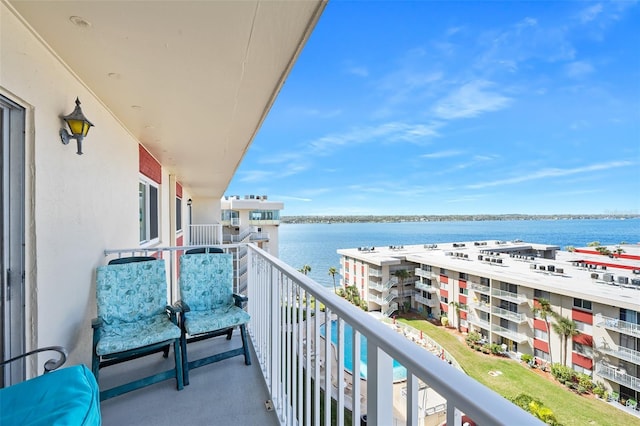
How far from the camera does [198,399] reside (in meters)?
2.26

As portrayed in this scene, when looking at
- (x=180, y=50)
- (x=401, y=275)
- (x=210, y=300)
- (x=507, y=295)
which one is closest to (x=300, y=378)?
(x=210, y=300)

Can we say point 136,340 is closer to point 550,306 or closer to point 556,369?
point 550,306

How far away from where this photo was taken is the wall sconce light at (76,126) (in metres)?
2.21

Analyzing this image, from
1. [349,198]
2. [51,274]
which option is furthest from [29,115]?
[349,198]

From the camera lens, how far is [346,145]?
31.9 meters

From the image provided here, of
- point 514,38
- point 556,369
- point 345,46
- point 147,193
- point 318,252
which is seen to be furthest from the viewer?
point 318,252

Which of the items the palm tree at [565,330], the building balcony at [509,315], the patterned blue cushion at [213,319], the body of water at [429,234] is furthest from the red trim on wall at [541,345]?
the patterned blue cushion at [213,319]

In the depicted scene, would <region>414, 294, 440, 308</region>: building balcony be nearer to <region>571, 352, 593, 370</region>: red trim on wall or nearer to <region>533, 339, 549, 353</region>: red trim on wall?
<region>533, 339, 549, 353</region>: red trim on wall

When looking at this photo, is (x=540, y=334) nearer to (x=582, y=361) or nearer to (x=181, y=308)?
(x=582, y=361)

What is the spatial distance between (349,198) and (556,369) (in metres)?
30.4

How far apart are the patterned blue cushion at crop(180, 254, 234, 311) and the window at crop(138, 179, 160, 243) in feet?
7.65

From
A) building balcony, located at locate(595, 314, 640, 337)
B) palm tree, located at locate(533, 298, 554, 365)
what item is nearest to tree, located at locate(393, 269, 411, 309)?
palm tree, located at locate(533, 298, 554, 365)

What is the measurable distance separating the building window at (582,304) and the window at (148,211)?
10214mm

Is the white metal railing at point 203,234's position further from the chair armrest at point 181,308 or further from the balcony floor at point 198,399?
the balcony floor at point 198,399
